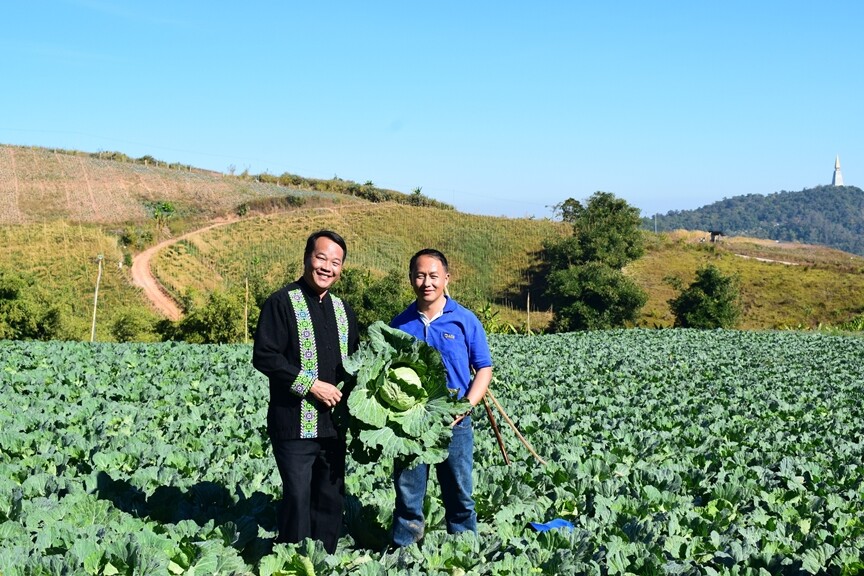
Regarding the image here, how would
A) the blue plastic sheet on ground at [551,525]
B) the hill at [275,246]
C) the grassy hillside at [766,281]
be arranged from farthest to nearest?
the grassy hillside at [766,281], the hill at [275,246], the blue plastic sheet on ground at [551,525]

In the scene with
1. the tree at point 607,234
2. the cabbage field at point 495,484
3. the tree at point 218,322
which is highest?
the tree at point 607,234

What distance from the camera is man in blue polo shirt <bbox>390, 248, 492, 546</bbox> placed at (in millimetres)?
4199

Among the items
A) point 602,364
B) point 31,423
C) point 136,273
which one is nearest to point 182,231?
point 136,273

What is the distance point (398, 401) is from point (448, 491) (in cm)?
75

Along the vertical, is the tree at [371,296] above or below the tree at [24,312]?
above

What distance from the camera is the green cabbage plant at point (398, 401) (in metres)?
3.93

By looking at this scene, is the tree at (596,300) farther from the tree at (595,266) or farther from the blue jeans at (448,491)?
the blue jeans at (448,491)

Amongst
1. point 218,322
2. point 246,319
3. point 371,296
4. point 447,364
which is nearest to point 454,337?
point 447,364

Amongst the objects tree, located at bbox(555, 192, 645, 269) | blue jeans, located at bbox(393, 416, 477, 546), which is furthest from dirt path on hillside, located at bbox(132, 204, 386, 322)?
blue jeans, located at bbox(393, 416, 477, 546)

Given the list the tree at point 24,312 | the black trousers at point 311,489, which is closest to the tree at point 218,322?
the tree at point 24,312

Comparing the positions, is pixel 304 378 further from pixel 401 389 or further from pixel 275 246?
pixel 275 246

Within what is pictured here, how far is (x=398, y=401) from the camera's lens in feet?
13.1

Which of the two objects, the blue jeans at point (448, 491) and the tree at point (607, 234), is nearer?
the blue jeans at point (448, 491)

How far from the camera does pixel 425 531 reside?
4.90 m
